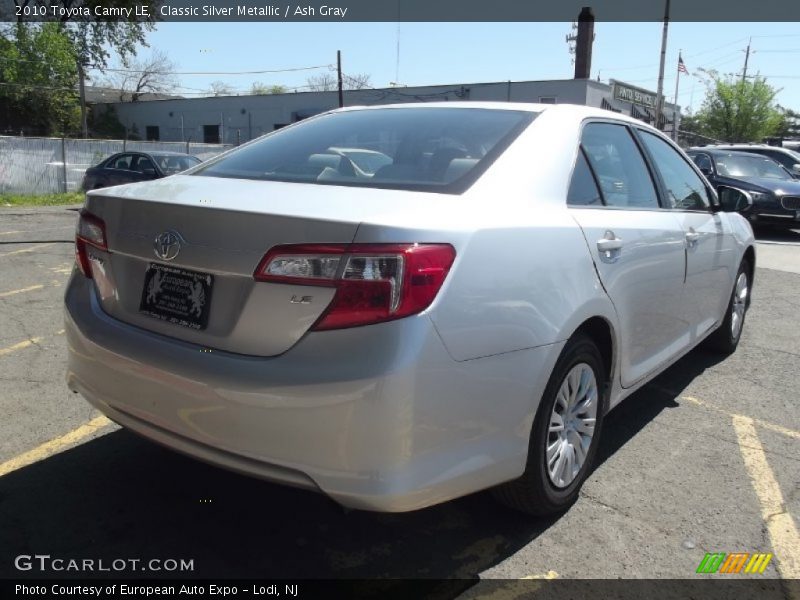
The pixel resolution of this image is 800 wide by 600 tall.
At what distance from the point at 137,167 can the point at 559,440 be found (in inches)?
559

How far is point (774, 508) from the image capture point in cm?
304

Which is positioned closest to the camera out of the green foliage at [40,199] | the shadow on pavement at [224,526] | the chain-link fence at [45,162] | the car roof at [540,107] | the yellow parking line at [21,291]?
the shadow on pavement at [224,526]

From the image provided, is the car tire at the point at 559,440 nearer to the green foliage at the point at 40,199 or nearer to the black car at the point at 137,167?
the black car at the point at 137,167

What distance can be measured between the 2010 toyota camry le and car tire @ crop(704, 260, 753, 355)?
2217 millimetres

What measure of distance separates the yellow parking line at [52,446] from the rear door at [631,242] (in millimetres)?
2636

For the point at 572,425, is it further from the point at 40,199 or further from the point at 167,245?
the point at 40,199

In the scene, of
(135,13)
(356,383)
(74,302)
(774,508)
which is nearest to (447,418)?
(356,383)

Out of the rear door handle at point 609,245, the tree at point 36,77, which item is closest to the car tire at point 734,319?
the rear door handle at point 609,245

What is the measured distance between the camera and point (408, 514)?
2.88m

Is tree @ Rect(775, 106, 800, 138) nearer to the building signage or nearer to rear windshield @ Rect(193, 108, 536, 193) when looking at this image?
the building signage

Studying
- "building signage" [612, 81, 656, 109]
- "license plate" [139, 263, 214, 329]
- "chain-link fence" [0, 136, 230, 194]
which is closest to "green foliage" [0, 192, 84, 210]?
"chain-link fence" [0, 136, 230, 194]

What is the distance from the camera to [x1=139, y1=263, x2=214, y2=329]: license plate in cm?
228

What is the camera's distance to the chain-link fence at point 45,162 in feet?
66.8

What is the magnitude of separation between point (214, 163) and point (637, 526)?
2457 millimetres
